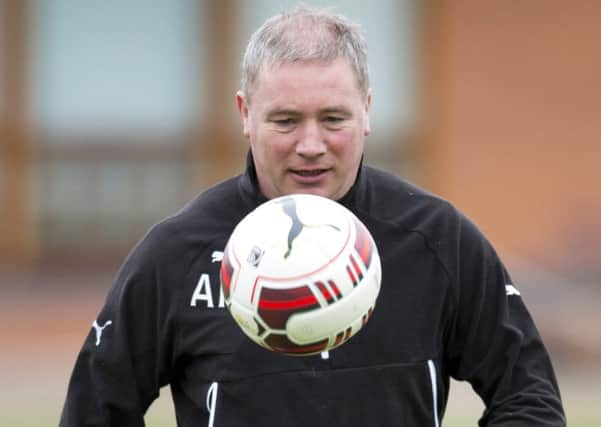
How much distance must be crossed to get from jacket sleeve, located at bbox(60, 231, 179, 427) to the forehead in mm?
716

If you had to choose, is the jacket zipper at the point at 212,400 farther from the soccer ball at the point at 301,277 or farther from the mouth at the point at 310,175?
the mouth at the point at 310,175

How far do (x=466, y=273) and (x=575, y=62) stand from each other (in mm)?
11931

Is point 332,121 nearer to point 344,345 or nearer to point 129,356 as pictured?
point 344,345

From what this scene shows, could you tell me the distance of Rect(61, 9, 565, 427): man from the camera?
442cm

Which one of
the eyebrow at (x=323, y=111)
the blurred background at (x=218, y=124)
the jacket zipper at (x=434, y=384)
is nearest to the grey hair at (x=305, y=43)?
the eyebrow at (x=323, y=111)

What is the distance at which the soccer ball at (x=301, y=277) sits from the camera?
156 inches

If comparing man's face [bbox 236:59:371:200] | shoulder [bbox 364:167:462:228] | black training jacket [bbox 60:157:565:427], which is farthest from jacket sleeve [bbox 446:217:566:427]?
man's face [bbox 236:59:371:200]

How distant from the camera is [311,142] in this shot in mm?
4340

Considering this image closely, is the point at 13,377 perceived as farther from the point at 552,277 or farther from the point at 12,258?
the point at 552,277

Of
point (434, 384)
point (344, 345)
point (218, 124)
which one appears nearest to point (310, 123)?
point (344, 345)

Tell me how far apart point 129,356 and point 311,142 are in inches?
37.0

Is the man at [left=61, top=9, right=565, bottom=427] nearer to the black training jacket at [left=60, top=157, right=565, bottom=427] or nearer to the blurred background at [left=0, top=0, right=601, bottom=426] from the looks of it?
the black training jacket at [left=60, top=157, right=565, bottom=427]

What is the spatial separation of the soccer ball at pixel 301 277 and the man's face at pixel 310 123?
297 millimetres

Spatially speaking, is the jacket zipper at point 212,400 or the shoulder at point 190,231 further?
the shoulder at point 190,231
